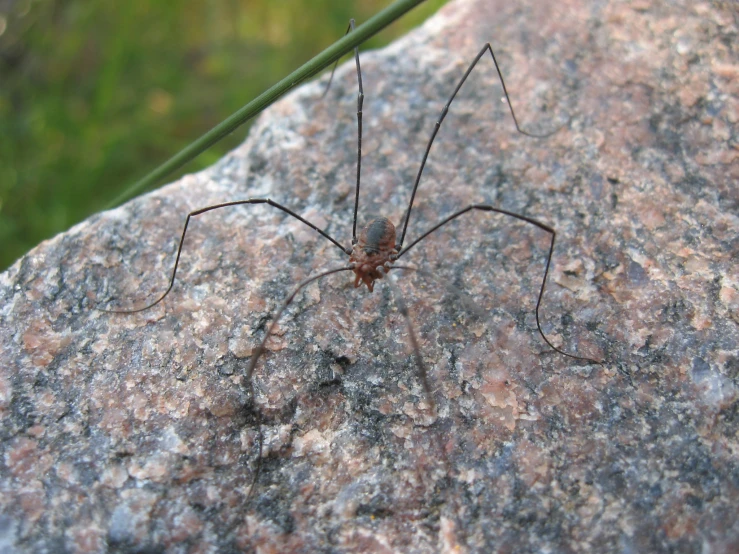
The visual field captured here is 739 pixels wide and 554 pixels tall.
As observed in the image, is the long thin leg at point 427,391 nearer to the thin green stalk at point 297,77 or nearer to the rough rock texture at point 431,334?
the rough rock texture at point 431,334

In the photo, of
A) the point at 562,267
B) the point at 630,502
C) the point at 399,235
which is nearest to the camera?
the point at 630,502

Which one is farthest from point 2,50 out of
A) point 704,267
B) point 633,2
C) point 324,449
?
point 704,267

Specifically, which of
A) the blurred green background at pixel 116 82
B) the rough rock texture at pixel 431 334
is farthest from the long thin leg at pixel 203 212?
the blurred green background at pixel 116 82

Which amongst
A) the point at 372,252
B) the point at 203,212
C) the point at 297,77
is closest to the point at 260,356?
the point at 372,252

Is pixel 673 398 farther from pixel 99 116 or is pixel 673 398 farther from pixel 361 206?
pixel 99 116

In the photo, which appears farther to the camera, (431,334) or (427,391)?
(431,334)

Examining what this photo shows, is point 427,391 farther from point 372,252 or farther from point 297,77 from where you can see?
point 297,77
